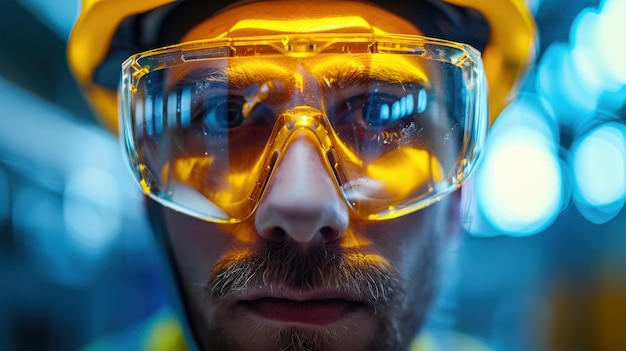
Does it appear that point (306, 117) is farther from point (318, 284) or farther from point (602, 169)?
point (602, 169)

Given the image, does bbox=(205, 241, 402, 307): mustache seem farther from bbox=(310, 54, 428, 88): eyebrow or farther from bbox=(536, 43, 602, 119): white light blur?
bbox=(536, 43, 602, 119): white light blur

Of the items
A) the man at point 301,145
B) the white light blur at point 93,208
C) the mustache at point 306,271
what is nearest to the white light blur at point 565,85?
the man at point 301,145

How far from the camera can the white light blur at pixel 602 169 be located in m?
1.64

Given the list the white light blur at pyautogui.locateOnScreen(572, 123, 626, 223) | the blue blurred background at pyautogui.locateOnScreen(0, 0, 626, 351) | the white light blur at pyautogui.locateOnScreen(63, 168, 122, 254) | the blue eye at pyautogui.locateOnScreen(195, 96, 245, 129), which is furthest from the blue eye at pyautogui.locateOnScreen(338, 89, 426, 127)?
the white light blur at pyautogui.locateOnScreen(572, 123, 626, 223)

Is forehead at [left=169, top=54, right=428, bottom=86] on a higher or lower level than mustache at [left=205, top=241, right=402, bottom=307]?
higher

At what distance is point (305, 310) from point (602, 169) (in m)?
1.51

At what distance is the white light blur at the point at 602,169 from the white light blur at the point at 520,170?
0.26 ft

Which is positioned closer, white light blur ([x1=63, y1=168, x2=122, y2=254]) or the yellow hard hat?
the yellow hard hat

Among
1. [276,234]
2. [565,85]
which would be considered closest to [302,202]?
[276,234]

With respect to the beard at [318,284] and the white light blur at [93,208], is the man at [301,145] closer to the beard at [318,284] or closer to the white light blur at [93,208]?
the beard at [318,284]

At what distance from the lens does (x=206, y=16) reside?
691mm

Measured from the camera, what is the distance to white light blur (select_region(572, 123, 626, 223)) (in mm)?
1640

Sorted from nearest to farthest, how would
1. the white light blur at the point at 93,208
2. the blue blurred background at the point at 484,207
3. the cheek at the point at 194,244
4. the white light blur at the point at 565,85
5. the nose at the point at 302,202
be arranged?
1. the nose at the point at 302,202
2. the cheek at the point at 194,244
3. the blue blurred background at the point at 484,207
4. the white light blur at the point at 93,208
5. the white light blur at the point at 565,85

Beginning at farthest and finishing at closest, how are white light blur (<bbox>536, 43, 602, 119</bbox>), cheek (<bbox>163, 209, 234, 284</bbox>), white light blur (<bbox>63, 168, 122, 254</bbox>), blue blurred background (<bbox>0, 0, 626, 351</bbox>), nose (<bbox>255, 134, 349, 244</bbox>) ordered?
white light blur (<bbox>536, 43, 602, 119</bbox>), white light blur (<bbox>63, 168, 122, 254</bbox>), blue blurred background (<bbox>0, 0, 626, 351</bbox>), cheek (<bbox>163, 209, 234, 284</bbox>), nose (<bbox>255, 134, 349, 244</bbox>)
